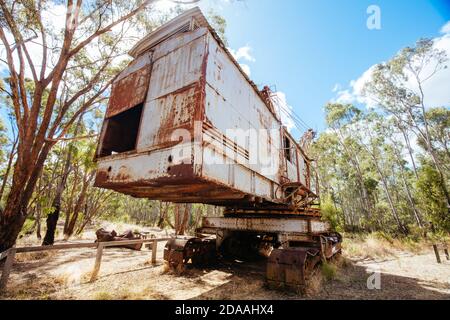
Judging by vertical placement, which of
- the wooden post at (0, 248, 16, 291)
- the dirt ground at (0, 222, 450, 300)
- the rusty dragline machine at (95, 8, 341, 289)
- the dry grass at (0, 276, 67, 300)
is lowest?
the dry grass at (0, 276, 67, 300)

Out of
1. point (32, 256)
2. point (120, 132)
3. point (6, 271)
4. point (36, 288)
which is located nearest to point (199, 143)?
point (120, 132)

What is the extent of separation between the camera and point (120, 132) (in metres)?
6.94

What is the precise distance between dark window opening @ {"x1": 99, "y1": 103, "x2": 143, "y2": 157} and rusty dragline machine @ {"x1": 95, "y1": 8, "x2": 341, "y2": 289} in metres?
0.03

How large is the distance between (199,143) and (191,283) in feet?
13.3

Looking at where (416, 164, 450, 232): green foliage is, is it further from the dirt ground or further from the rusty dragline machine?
the rusty dragline machine

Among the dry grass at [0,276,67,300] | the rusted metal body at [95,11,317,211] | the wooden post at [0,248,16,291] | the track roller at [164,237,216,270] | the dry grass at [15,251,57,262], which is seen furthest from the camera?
the dry grass at [15,251,57,262]

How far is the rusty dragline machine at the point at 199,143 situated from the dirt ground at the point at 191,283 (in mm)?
679

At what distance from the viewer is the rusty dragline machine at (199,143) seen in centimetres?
446

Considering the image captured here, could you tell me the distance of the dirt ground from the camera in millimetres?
4930

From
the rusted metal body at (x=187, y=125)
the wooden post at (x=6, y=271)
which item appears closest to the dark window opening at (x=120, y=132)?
the rusted metal body at (x=187, y=125)

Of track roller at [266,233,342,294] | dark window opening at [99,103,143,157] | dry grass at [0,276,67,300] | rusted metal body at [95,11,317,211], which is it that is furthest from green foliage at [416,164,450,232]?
dry grass at [0,276,67,300]

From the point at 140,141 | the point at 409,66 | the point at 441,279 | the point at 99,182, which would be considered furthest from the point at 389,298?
the point at 409,66

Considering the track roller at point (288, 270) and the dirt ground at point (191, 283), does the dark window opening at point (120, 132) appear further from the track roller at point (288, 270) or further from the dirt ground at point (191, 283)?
the track roller at point (288, 270)

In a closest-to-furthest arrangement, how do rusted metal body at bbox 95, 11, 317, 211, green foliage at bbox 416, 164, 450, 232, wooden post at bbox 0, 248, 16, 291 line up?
rusted metal body at bbox 95, 11, 317, 211 → wooden post at bbox 0, 248, 16, 291 → green foliage at bbox 416, 164, 450, 232
